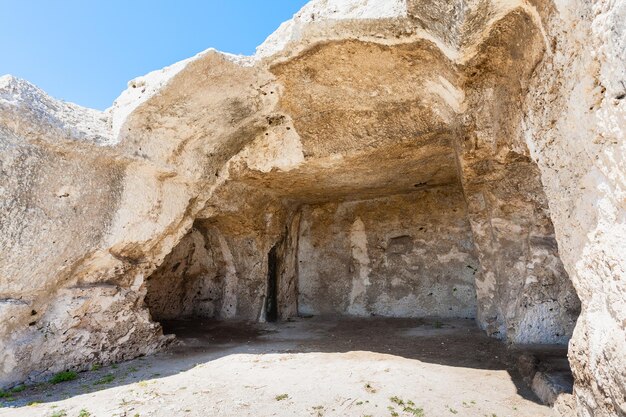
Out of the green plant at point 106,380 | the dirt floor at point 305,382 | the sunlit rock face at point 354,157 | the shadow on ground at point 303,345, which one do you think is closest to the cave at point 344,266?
the shadow on ground at point 303,345

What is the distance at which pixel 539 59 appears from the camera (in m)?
2.68

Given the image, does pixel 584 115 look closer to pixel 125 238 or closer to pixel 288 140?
pixel 288 140

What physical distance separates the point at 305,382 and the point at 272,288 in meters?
3.28

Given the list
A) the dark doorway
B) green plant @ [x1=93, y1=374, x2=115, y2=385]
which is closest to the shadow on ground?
green plant @ [x1=93, y1=374, x2=115, y2=385]

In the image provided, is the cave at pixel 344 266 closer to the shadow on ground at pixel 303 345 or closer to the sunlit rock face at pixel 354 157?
the shadow on ground at pixel 303 345

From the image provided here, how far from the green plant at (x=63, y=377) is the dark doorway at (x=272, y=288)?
289 cm

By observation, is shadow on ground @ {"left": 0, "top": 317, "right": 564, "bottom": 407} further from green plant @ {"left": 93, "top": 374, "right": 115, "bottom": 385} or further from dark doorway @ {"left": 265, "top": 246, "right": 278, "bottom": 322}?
dark doorway @ {"left": 265, "top": 246, "right": 278, "bottom": 322}

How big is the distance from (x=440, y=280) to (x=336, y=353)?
2645mm

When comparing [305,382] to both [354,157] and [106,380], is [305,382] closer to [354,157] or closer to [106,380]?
[106,380]

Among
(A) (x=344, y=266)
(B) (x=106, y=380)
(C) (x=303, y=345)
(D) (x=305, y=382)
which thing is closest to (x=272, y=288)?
(A) (x=344, y=266)

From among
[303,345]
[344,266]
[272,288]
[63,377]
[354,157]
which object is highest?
[354,157]

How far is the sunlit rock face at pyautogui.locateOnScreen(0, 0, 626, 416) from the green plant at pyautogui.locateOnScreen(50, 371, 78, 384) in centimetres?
12

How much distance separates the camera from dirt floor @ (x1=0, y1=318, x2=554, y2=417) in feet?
8.34

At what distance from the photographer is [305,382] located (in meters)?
3.04
